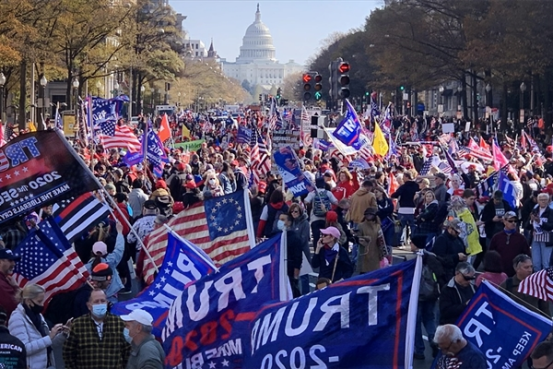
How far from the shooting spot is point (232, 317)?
718 cm

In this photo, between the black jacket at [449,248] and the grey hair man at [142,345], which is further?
the black jacket at [449,248]

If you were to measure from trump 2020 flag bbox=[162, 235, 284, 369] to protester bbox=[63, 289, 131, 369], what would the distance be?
0.52 meters

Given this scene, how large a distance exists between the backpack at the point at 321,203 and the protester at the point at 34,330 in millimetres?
8249

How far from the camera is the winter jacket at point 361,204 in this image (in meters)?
15.9

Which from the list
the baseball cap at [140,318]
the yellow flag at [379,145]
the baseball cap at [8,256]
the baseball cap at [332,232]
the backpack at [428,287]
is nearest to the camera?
the baseball cap at [140,318]

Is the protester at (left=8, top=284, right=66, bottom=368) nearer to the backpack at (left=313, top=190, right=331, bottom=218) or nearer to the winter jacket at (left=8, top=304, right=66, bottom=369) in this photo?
the winter jacket at (left=8, top=304, right=66, bottom=369)

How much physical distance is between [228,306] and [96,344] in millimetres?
998

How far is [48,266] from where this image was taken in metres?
9.54

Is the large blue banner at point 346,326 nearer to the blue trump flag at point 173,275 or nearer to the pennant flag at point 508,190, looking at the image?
A: the blue trump flag at point 173,275

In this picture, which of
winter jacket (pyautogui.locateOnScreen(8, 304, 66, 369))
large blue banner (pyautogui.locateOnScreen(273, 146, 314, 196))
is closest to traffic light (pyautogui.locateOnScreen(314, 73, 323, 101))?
large blue banner (pyautogui.locateOnScreen(273, 146, 314, 196))

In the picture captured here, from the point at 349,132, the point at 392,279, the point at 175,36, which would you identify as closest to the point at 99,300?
the point at 392,279

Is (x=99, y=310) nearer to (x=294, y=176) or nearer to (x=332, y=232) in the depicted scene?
(x=332, y=232)

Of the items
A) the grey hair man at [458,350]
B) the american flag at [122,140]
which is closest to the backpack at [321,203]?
the american flag at [122,140]

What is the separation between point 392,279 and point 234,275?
53.4 inches
